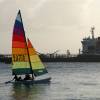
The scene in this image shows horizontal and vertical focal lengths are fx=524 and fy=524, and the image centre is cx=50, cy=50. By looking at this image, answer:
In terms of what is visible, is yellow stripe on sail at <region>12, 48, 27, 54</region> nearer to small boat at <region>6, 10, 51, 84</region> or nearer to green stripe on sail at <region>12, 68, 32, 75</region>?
small boat at <region>6, 10, 51, 84</region>

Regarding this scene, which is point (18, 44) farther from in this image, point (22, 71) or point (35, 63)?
point (22, 71)

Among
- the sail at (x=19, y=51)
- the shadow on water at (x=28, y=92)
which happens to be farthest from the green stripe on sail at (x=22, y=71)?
the shadow on water at (x=28, y=92)

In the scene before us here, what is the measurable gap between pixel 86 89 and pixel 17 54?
10031 mm

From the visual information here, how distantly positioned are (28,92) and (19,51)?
8.85 metres

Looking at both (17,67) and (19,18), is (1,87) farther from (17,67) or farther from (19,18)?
(19,18)

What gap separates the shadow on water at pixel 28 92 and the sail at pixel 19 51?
2.82 m

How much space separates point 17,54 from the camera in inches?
2443

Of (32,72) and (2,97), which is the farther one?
(32,72)

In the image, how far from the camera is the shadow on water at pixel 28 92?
162ft

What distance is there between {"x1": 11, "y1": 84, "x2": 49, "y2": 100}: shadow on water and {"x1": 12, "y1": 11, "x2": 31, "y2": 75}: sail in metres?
2.82

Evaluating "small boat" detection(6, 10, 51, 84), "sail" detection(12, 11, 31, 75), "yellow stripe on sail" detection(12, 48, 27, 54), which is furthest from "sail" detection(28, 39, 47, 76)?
"yellow stripe on sail" detection(12, 48, 27, 54)

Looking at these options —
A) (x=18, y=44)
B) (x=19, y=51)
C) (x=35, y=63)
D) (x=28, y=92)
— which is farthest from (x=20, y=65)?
(x=28, y=92)

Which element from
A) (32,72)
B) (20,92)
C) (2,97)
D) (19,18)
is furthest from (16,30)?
(2,97)

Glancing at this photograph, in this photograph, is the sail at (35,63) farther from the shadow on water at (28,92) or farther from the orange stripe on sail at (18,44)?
the shadow on water at (28,92)
